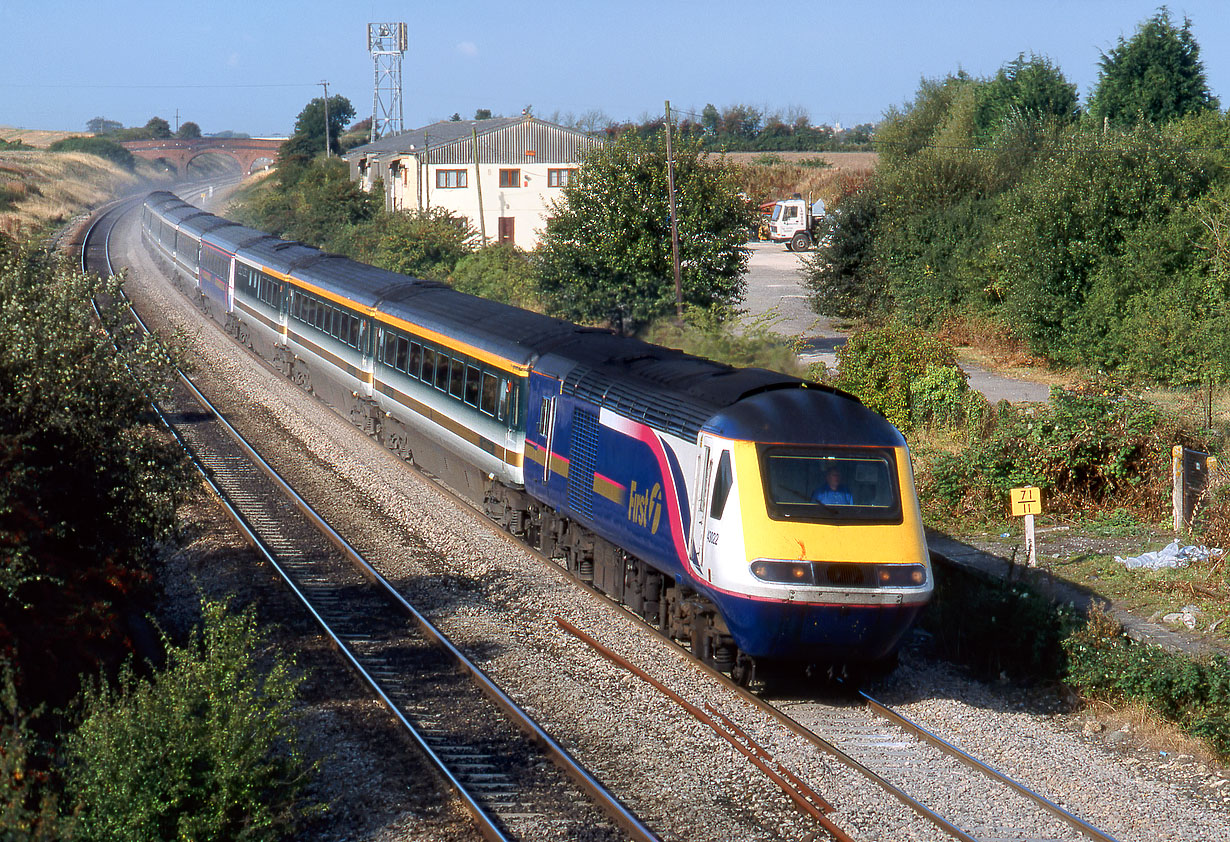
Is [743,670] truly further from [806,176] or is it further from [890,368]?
[806,176]

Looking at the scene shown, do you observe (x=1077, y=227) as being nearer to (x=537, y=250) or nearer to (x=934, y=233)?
(x=934, y=233)

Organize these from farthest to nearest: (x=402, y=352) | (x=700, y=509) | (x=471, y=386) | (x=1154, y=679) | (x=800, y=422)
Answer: (x=402, y=352) → (x=471, y=386) → (x=700, y=509) → (x=800, y=422) → (x=1154, y=679)

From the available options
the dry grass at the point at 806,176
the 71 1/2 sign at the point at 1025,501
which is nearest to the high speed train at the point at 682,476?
the 71 1/2 sign at the point at 1025,501

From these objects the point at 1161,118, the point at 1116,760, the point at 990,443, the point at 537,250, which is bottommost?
the point at 1116,760

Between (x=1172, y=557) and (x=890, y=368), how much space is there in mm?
6821

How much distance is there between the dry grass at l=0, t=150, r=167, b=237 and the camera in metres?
69.2

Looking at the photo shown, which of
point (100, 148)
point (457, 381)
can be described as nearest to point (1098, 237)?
point (457, 381)


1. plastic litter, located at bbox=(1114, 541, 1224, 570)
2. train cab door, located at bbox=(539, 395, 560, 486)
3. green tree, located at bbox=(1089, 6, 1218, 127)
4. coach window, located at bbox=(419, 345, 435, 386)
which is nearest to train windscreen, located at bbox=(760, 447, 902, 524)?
train cab door, located at bbox=(539, 395, 560, 486)

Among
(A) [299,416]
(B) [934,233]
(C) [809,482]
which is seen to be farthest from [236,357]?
(C) [809,482]

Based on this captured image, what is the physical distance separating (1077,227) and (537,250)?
13.2 meters

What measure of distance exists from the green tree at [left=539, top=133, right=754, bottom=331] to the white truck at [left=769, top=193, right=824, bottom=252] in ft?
94.3

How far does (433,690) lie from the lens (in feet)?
35.2

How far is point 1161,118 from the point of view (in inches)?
1483

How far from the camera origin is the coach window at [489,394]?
1562cm
